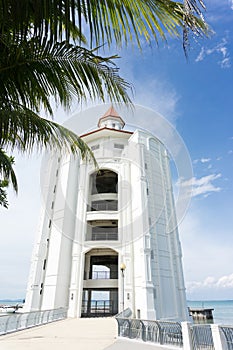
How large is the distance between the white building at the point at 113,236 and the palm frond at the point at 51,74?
19.2 m

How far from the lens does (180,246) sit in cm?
2594

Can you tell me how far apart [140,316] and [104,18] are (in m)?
21.4

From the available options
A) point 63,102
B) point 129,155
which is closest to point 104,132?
point 129,155

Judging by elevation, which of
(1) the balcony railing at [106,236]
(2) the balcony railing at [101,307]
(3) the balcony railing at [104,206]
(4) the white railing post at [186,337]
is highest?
(3) the balcony railing at [104,206]

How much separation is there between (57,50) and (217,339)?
7568mm

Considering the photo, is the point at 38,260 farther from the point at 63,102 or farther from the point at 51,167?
the point at 63,102

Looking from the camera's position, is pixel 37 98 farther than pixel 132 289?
No

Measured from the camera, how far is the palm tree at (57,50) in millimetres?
2209

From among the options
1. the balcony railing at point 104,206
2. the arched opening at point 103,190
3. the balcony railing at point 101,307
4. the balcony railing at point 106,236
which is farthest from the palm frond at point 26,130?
the balcony railing at point 101,307

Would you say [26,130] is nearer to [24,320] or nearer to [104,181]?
[24,320]

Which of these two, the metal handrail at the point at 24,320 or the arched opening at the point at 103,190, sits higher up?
the arched opening at the point at 103,190

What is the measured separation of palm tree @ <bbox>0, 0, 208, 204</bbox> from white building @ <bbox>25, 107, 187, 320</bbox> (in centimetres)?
1913

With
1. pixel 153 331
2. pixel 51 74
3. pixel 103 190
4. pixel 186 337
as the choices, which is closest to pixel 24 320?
pixel 153 331

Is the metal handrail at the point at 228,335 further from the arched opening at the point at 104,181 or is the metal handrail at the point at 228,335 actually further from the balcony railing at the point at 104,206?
the arched opening at the point at 104,181
